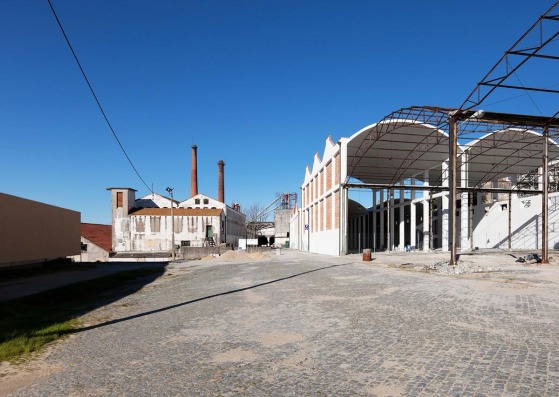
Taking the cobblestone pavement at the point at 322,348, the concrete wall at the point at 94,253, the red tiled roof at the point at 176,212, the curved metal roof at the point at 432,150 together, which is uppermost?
the curved metal roof at the point at 432,150

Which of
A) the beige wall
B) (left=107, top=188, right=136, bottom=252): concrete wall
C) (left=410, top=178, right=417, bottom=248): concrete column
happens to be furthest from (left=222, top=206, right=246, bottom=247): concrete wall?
the beige wall

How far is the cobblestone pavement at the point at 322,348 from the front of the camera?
4883mm

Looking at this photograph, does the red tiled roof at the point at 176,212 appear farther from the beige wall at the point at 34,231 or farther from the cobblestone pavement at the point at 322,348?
the cobblestone pavement at the point at 322,348

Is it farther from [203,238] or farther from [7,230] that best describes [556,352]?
[203,238]

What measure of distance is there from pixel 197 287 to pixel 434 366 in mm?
11622

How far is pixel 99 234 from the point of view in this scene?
62062 millimetres

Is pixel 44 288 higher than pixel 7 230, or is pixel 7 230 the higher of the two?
pixel 7 230

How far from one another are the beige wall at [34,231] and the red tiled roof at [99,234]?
90.3 ft

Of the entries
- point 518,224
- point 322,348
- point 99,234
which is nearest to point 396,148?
point 518,224

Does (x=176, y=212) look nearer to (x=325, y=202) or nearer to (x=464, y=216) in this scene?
(x=325, y=202)

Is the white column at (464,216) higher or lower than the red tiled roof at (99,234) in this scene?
higher

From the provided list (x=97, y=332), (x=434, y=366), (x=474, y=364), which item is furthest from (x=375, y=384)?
(x=97, y=332)

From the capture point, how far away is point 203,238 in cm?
6025

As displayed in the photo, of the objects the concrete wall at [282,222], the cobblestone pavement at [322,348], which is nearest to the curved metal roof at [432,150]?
the cobblestone pavement at [322,348]
